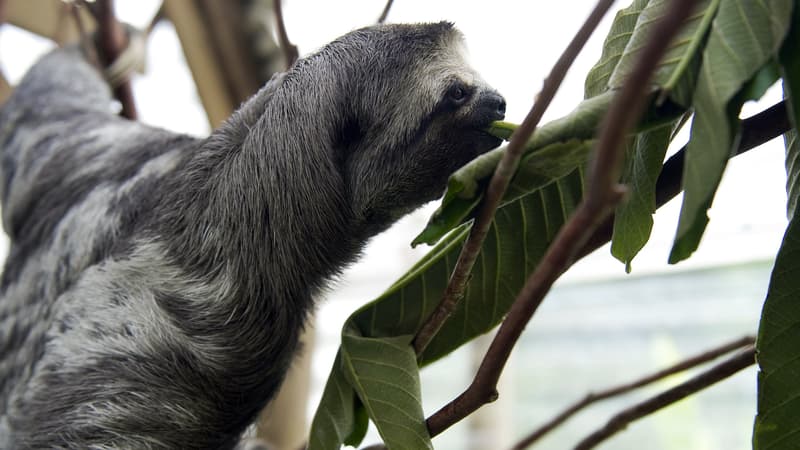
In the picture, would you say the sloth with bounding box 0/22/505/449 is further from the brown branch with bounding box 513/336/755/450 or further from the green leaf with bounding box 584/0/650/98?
the brown branch with bounding box 513/336/755/450

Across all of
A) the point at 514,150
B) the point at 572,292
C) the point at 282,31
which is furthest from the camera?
the point at 572,292

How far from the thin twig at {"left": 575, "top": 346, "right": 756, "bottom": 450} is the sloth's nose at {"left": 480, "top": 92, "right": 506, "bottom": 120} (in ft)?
1.19

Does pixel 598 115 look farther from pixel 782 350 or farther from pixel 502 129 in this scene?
pixel 782 350

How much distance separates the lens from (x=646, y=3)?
2.28ft

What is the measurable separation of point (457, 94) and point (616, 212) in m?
0.21

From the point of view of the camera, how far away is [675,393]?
2.93 ft

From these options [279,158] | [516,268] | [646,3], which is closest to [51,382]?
[279,158]

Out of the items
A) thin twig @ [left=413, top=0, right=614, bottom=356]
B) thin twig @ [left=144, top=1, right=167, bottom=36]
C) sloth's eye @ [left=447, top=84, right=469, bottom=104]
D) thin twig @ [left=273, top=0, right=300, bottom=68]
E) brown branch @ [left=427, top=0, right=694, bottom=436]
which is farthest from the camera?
thin twig @ [left=144, top=1, right=167, bottom=36]

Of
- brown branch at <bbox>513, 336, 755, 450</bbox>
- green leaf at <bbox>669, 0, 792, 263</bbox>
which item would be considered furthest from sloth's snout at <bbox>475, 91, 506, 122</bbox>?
brown branch at <bbox>513, 336, 755, 450</bbox>

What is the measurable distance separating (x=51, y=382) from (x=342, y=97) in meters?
0.52

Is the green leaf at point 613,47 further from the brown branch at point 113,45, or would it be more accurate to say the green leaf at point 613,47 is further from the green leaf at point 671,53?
the brown branch at point 113,45

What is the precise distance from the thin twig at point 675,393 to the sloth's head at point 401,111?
1.19 ft

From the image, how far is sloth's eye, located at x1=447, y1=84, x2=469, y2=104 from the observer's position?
771 mm

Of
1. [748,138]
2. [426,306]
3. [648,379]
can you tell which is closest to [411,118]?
[426,306]
